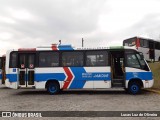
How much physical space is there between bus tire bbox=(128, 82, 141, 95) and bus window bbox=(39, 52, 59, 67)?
15.8 ft

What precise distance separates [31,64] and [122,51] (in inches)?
232

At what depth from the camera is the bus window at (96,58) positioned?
609 inches

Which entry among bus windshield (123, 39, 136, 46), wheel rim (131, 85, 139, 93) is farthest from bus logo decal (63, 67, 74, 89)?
bus windshield (123, 39, 136, 46)

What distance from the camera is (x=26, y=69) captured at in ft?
52.5

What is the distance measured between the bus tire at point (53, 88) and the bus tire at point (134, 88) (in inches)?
177

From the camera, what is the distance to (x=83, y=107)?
34.4 ft

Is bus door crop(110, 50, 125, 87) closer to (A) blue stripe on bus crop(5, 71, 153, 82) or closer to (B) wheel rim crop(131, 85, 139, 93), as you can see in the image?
(A) blue stripe on bus crop(5, 71, 153, 82)

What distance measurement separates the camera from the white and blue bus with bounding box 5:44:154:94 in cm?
1505

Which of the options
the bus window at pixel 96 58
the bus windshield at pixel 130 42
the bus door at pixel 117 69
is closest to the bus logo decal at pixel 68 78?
the bus window at pixel 96 58

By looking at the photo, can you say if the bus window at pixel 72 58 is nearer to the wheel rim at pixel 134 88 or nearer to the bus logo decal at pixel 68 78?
the bus logo decal at pixel 68 78

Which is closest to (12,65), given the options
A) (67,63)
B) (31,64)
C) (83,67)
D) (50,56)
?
(31,64)

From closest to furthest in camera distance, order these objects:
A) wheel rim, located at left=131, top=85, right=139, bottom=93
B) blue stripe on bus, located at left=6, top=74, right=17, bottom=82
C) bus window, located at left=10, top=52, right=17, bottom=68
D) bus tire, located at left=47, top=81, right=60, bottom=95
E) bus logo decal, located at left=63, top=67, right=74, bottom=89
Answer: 1. wheel rim, located at left=131, top=85, right=139, bottom=93
2. bus logo decal, located at left=63, top=67, right=74, bottom=89
3. bus tire, located at left=47, top=81, right=60, bottom=95
4. blue stripe on bus, located at left=6, top=74, right=17, bottom=82
5. bus window, located at left=10, top=52, right=17, bottom=68

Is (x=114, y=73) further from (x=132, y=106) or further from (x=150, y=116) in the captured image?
(x=150, y=116)

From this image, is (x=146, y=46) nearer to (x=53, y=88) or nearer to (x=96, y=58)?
(x=96, y=58)
